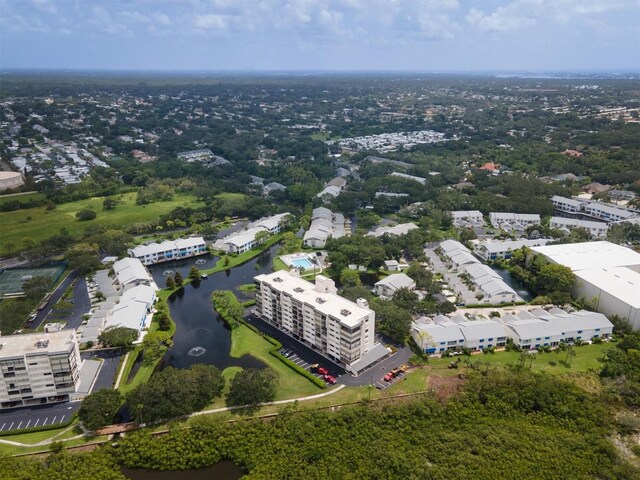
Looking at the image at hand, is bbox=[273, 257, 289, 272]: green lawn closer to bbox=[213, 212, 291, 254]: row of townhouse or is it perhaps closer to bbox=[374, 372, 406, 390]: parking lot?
bbox=[213, 212, 291, 254]: row of townhouse

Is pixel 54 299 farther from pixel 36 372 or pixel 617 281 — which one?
pixel 617 281

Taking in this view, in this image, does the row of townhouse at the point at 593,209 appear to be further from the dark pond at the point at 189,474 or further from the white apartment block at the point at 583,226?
the dark pond at the point at 189,474

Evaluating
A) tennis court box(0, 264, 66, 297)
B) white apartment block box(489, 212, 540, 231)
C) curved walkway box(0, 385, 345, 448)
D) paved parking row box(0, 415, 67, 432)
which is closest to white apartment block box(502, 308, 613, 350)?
curved walkway box(0, 385, 345, 448)

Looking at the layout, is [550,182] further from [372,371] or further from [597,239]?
[372,371]

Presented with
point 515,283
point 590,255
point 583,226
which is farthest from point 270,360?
point 583,226

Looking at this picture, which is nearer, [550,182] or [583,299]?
[583,299]

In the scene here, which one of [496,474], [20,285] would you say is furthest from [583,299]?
[20,285]
